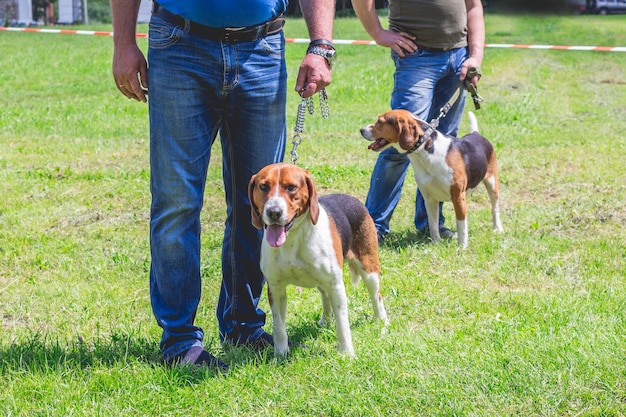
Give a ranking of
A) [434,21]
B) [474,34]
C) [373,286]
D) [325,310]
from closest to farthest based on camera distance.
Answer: [373,286], [325,310], [434,21], [474,34]

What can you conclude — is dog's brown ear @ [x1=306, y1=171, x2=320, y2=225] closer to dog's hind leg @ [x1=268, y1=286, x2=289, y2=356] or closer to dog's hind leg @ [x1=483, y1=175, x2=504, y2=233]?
dog's hind leg @ [x1=268, y1=286, x2=289, y2=356]

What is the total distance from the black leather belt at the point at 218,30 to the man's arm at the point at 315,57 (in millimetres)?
233

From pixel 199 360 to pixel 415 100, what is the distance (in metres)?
3.16

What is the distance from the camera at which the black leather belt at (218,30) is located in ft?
12.5

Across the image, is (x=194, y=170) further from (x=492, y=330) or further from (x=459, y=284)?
(x=459, y=284)

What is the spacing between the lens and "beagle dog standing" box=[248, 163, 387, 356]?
12.7 ft

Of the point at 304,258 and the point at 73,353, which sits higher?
the point at 304,258

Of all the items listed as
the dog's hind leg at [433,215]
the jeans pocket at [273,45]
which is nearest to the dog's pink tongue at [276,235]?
the jeans pocket at [273,45]

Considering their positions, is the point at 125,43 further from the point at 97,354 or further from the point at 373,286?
the point at 373,286

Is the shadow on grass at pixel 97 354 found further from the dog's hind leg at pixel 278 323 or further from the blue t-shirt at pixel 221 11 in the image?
the blue t-shirt at pixel 221 11

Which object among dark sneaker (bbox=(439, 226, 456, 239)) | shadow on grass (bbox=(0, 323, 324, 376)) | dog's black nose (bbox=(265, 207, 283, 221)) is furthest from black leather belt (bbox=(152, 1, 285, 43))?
dark sneaker (bbox=(439, 226, 456, 239))

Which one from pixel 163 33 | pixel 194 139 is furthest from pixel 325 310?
pixel 163 33

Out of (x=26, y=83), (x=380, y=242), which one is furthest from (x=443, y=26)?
(x=26, y=83)

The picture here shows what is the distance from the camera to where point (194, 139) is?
395 centimetres
